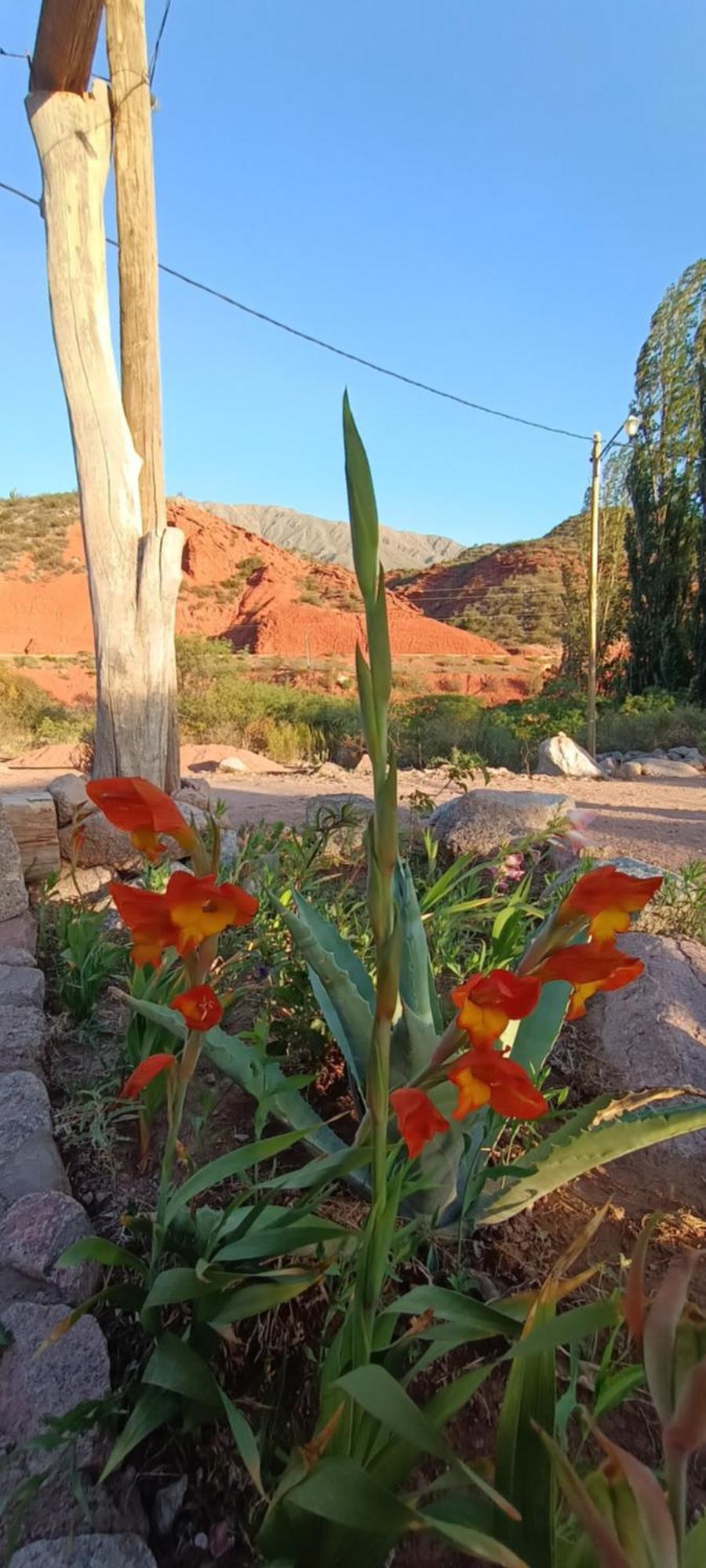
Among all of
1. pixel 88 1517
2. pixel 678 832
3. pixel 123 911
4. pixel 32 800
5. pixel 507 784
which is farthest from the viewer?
pixel 507 784

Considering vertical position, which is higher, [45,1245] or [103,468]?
[103,468]

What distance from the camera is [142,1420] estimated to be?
804 millimetres

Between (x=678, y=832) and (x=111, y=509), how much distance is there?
3182 millimetres

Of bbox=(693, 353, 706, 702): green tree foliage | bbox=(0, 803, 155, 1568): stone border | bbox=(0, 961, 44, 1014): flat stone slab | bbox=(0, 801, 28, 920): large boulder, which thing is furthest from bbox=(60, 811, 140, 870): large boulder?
bbox=(693, 353, 706, 702): green tree foliage

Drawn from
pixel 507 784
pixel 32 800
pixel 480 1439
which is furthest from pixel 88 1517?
pixel 507 784

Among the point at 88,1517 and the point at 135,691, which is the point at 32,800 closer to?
the point at 135,691

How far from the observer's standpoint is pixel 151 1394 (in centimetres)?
83

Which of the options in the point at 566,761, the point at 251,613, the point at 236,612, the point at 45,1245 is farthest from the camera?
the point at 236,612

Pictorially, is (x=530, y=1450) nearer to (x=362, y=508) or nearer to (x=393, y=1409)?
(x=393, y=1409)

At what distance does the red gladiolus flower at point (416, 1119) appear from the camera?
59cm

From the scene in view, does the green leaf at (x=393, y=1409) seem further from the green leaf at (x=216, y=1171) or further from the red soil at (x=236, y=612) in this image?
the red soil at (x=236, y=612)

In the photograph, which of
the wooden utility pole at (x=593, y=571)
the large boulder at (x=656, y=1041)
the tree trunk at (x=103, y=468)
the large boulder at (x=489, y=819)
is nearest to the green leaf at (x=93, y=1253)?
the large boulder at (x=656, y=1041)

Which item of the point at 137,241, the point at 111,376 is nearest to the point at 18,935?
the point at 111,376

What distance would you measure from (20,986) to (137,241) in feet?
11.0
